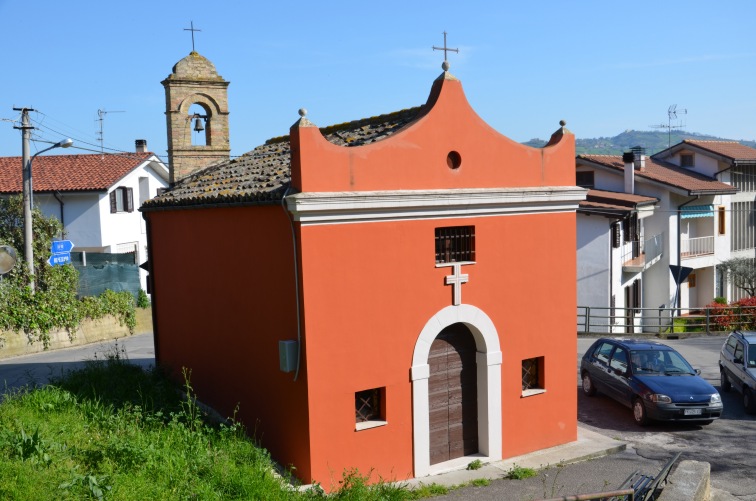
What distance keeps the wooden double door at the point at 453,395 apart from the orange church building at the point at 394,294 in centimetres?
2

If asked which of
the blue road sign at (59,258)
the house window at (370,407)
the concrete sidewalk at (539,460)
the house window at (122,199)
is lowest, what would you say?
the concrete sidewalk at (539,460)

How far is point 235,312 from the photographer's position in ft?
39.0

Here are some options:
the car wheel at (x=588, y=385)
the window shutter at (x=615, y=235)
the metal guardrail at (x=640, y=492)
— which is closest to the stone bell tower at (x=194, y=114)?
the car wheel at (x=588, y=385)

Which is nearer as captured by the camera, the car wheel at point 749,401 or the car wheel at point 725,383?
the car wheel at point 749,401

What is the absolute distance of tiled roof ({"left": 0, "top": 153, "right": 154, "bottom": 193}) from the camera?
30.5 meters

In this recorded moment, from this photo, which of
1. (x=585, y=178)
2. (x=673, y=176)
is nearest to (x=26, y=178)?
(x=585, y=178)

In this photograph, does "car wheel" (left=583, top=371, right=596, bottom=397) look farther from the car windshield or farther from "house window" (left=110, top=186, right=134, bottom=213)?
"house window" (left=110, top=186, right=134, bottom=213)

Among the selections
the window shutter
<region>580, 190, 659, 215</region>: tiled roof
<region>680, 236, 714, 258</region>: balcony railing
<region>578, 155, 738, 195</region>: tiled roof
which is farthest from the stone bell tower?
<region>680, 236, 714, 258</region>: balcony railing

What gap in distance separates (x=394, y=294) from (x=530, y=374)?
3.29m

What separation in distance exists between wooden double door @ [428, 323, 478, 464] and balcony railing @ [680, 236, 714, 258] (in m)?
24.2

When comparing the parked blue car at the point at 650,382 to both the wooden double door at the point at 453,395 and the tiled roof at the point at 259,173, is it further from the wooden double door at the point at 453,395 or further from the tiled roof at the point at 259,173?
the tiled roof at the point at 259,173

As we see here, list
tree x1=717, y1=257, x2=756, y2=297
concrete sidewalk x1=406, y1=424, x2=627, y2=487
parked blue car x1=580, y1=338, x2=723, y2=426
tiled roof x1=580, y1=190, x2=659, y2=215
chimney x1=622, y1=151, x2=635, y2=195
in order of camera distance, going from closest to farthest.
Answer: concrete sidewalk x1=406, y1=424, x2=627, y2=487 < parked blue car x1=580, y1=338, x2=723, y2=426 < tiled roof x1=580, y1=190, x2=659, y2=215 < chimney x1=622, y1=151, x2=635, y2=195 < tree x1=717, y1=257, x2=756, y2=297

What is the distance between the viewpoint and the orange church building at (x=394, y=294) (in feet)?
33.1

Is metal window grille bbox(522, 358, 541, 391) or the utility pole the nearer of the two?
metal window grille bbox(522, 358, 541, 391)
